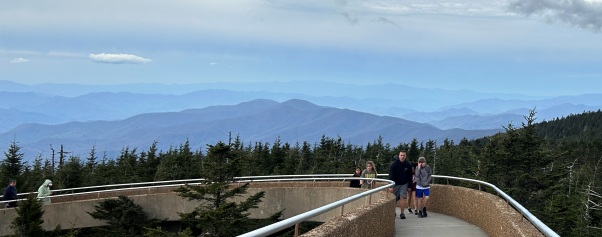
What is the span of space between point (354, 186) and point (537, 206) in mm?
24065

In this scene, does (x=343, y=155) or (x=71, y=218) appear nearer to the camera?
(x=71, y=218)

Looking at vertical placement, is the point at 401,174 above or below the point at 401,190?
above

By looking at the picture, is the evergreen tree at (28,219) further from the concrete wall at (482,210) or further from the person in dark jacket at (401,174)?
the concrete wall at (482,210)

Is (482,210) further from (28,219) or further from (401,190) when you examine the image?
(28,219)

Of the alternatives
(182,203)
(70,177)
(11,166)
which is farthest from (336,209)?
(11,166)

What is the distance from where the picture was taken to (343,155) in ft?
289

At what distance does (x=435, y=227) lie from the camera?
13938mm

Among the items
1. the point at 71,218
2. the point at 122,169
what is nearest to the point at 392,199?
the point at 71,218

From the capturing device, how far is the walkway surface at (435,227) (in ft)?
42.1

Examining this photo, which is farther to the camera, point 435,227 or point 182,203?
point 182,203

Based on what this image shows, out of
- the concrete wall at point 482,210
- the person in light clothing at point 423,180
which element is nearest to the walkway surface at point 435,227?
the concrete wall at point 482,210

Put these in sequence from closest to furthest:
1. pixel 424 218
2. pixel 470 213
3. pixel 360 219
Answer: pixel 360 219 < pixel 470 213 < pixel 424 218

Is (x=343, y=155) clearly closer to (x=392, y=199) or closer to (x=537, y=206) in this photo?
(x=537, y=206)

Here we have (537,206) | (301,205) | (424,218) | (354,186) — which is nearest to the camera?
(424,218)
